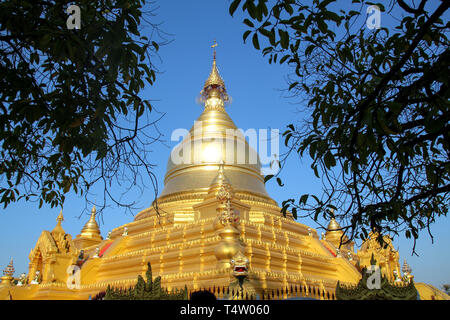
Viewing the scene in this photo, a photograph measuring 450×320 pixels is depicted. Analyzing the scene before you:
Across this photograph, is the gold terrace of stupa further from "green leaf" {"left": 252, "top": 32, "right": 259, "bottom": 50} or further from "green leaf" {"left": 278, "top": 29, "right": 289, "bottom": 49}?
"green leaf" {"left": 252, "top": 32, "right": 259, "bottom": 50}

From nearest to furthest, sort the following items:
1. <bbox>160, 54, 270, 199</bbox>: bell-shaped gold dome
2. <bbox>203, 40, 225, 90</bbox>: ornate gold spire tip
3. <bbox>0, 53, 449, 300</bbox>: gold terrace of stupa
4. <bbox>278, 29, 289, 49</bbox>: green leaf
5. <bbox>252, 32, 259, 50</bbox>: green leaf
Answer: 1. <bbox>252, 32, 259, 50</bbox>: green leaf
2. <bbox>278, 29, 289, 49</bbox>: green leaf
3. <bbox>0, 53, 449, 300</bbox>: gold terrace of stupa
4. <bbox>160, 54, 270, 199</bbox>: bell-shaped gold dome
5. <bbox>203, 40, 225, 90</bbox>: ornate gold spire tip

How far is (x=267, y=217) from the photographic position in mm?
18656

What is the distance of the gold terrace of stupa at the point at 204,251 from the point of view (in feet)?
44.7

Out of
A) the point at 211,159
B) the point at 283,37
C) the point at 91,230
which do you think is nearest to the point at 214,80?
the point at 211,159

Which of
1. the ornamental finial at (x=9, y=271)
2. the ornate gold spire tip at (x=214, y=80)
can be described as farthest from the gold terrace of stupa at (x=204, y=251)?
the ornate gold spire tip at (x=214, y=80)

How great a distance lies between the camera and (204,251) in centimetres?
1445

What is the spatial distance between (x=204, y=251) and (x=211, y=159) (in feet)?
28.9

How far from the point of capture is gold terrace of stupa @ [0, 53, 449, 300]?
13.6 m

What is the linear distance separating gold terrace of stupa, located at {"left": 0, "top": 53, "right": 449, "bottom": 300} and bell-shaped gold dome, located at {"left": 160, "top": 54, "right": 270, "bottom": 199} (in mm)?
88

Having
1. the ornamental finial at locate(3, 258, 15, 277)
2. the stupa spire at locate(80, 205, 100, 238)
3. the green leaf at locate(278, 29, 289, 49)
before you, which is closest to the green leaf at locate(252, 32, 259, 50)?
the green leaf at locate(278, 29, 289, 49)

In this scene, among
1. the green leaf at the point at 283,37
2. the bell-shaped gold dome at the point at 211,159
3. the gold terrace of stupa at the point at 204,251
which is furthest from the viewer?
the bell-shaped gold dome at the point at 211,159

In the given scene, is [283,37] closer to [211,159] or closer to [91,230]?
[211,159]

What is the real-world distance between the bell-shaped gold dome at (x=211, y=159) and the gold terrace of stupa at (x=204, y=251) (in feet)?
0.29

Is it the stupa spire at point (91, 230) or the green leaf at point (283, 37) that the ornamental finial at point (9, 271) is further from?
the green leaf at point (283, 37)
